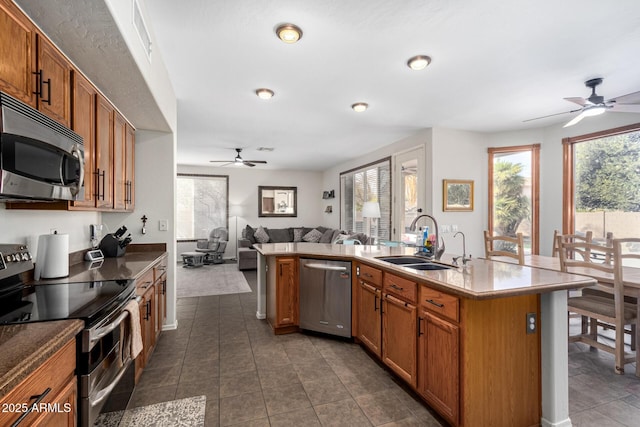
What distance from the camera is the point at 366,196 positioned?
6.77 meters

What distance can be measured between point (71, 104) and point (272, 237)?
21.5 ft

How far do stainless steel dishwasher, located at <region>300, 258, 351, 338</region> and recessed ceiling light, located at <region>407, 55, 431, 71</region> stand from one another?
190 centimetres

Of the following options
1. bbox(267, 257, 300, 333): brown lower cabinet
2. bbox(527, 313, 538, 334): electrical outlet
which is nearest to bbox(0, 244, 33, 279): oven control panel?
bbox(267, 257, 300, 333): brown lower cabinet

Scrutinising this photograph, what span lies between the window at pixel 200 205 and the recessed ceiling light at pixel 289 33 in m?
6.61

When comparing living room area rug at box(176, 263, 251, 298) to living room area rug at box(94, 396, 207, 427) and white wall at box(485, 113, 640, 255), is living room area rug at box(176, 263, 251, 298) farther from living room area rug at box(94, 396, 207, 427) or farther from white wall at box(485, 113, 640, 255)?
white wall at box(485, 113, 640, 255)

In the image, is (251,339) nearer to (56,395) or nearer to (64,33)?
(56,395)

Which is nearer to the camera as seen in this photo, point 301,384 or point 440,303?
point 440,303

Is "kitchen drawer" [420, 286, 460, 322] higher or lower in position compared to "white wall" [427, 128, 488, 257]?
lower

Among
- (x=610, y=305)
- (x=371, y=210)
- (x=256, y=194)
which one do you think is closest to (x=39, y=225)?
(x=371, y=210)

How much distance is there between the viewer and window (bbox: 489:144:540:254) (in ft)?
15.5

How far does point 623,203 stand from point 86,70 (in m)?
5.61

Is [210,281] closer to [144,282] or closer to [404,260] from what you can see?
[144,282]

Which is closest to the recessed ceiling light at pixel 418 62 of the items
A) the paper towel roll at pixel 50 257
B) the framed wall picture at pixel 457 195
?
the framed wall picture at pixel 457 195

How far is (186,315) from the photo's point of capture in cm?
392
